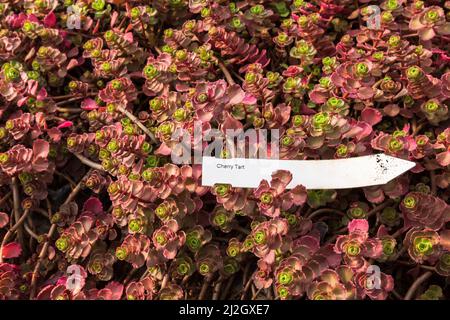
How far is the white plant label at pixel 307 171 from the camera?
97 centimetres

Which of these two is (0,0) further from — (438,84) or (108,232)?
(438,84)

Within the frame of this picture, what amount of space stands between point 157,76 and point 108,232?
0.36 meters

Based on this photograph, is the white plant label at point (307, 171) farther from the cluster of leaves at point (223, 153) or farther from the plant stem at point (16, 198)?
the plant stem at point (16, 198)

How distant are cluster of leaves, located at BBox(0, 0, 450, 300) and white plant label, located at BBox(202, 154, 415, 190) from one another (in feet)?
0.09

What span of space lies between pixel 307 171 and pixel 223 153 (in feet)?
0.55

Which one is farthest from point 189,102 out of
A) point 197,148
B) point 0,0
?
point 0,0

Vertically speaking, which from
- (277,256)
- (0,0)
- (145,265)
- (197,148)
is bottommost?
(145,265)

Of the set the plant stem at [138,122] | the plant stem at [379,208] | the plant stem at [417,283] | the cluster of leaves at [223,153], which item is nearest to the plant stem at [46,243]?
the cluster of leaves at [223,153]

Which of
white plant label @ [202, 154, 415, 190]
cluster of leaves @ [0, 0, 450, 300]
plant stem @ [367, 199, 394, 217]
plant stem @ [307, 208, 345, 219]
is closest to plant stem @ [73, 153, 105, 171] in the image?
cluster of leaves @ [0, 0, 450, 300]

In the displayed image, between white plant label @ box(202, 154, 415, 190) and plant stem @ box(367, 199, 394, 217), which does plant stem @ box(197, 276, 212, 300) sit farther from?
plant stem @ box(367, 199, 394, 217)

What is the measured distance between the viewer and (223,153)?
1.01 meters

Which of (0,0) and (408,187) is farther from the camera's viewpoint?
(0,0)

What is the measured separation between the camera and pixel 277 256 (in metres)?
0.96

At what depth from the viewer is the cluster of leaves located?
958 mm
